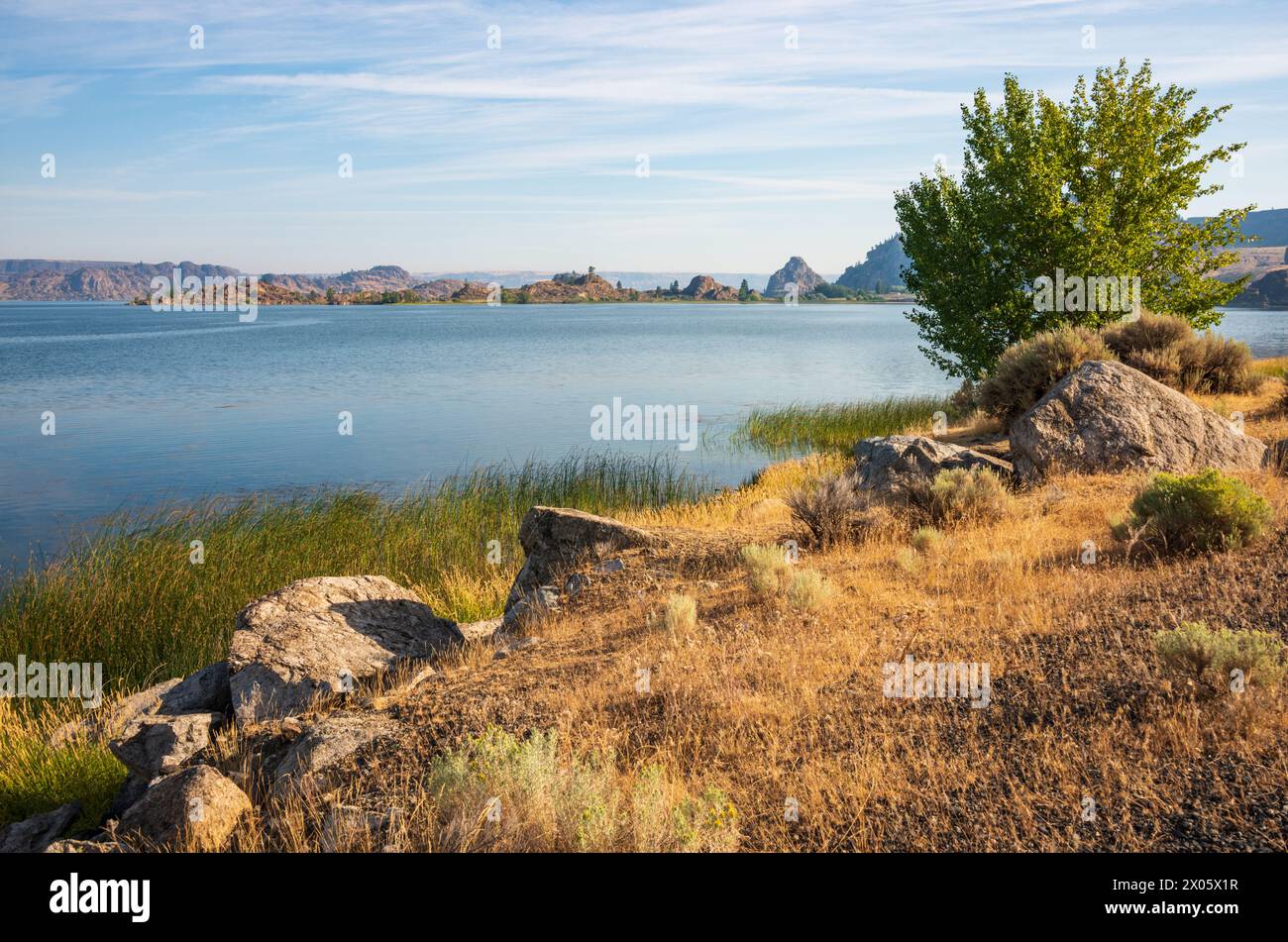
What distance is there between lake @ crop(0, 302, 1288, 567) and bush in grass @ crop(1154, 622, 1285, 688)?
1692 cm

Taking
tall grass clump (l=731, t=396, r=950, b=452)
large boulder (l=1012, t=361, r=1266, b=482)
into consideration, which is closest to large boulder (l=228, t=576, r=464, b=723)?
large boulder (l=1012, t=361, r=1266, b=482)

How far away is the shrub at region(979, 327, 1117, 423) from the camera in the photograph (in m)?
15.5

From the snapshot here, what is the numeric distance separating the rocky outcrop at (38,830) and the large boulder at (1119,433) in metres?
12.0

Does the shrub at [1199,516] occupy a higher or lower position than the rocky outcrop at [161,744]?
higher

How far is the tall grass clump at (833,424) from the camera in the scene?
87.7 feet

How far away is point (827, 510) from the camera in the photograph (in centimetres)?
1100

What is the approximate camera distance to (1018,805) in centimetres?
469

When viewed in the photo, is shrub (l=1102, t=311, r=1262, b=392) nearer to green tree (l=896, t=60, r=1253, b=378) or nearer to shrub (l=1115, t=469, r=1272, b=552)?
green tree (l=896, t=60, r=1253, b=378)

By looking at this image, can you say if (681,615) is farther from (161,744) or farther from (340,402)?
(340,402)

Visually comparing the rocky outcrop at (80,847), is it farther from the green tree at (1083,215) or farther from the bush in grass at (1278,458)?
the green tree at (1083,215)

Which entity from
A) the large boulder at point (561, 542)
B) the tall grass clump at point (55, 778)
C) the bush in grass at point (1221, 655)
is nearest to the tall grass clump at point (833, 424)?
the large boulder at point (561, 542)

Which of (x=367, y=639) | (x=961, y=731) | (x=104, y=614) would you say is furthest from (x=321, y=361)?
(x=961, y=731)

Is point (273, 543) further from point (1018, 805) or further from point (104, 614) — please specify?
point (1018, 805)
